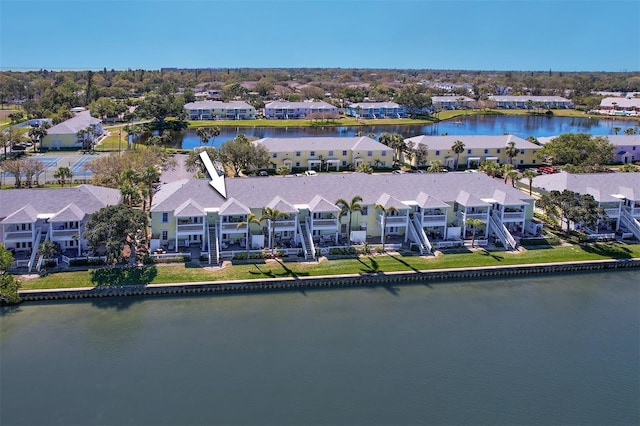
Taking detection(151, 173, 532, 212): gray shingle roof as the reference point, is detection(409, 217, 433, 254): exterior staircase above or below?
below

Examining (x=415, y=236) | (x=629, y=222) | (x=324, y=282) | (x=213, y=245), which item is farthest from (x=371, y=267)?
(x=629, y=222)

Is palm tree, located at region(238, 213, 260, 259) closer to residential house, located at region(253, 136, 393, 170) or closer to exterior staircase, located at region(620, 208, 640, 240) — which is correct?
residential house, located at region(253, 136, 393, 170)

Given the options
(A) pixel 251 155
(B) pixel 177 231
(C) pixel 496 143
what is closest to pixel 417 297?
(B) pixel 177 231

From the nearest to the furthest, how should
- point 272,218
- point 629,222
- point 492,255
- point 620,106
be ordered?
point 272,218 → point 492,255 → point 629,222 → point 620,106

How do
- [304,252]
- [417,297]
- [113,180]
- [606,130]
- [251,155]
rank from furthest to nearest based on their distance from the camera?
1. [606,130]
2. [251,155]
3. [113,180]
4. [304,252]
5. [417,297]

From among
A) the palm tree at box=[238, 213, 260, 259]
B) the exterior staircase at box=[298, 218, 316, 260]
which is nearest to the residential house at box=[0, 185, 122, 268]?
the palm tree at box=[238, 213, 260, 259]

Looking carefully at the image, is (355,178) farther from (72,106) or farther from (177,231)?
(72,106)

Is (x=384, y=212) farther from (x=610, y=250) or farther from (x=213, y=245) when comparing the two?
(x=610, y=250)
